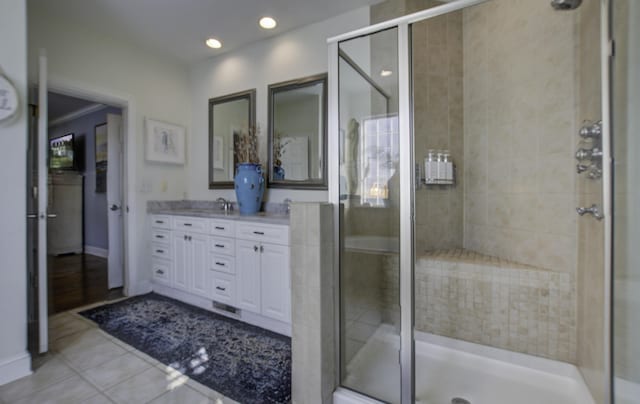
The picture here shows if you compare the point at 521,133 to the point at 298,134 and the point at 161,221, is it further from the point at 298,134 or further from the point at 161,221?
the point at 161,221

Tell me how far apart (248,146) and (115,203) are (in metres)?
1.80

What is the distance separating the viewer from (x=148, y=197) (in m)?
3.19

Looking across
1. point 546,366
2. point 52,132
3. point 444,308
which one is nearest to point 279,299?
point 444,308

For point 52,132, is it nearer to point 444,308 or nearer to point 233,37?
point 233,37

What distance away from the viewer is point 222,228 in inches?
100.0

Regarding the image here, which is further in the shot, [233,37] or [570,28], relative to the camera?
[233,37]

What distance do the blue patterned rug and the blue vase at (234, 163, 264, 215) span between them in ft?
3.38

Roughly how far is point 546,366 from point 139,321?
298 cm

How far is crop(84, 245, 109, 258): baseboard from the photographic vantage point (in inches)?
196

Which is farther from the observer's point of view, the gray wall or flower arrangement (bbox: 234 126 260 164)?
the gray wall

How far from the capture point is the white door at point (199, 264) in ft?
8.67

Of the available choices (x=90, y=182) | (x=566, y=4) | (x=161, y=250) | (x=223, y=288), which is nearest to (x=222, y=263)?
(x=223, y=288)

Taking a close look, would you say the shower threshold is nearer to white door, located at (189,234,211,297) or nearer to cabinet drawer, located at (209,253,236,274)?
cabinet drawer, located at (209,253,236,274)

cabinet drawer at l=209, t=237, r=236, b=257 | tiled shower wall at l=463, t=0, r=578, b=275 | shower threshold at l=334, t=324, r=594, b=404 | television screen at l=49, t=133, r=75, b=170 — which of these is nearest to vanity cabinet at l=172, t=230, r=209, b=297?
cabinet drawer at l=209, t=237, r=236, b=257
